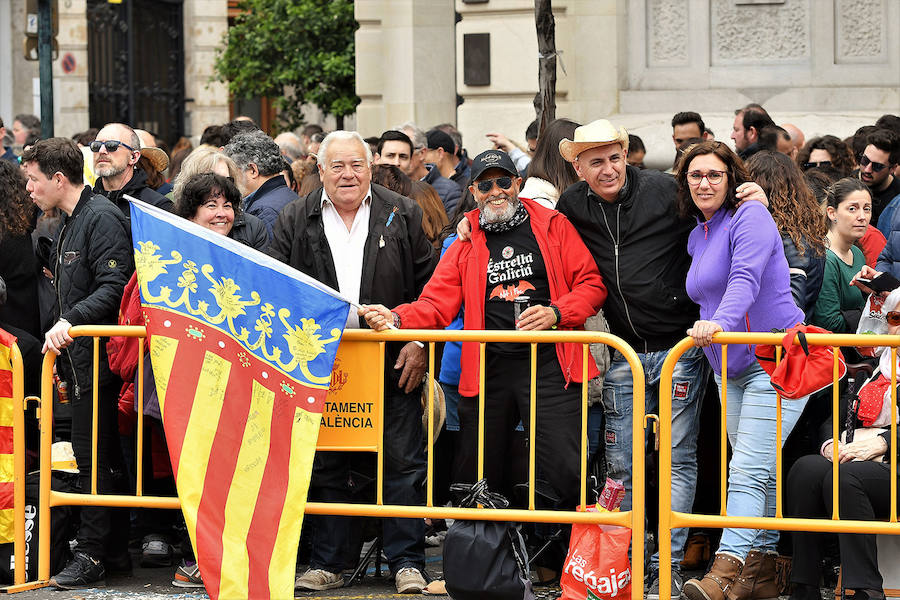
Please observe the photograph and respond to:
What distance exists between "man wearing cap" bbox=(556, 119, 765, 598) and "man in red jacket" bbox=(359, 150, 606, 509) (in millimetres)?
141

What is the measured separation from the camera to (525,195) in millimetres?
7754

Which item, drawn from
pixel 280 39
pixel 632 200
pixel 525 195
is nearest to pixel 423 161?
pixel 525 195

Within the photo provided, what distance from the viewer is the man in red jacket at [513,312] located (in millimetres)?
6859

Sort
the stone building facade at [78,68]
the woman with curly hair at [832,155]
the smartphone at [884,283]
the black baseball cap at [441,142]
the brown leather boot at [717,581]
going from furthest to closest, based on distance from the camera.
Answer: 1. the stone building facade at [78,68]
2. the black baseball cap at [441,142]
3. the woman with curly hair at [832,155]
4. the smartphone at [884,283]
5. the brown leather boot at [717,581]

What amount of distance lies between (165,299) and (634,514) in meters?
2.33

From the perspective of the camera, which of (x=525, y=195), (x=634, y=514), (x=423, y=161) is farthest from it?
(x=423, y=161)

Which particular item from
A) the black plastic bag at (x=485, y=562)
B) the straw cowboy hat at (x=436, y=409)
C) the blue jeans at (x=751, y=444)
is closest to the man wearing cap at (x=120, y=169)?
the straw cowboy hat at (x=436, y=409)

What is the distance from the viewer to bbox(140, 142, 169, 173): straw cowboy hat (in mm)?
8891

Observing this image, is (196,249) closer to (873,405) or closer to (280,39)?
(873,405)

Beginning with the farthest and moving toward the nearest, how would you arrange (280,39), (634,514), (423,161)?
1. (280,39)
2. (423,161)
3. (634,514)

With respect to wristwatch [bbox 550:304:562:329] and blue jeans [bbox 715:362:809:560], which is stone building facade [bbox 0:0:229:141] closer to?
wristwatch [bbox 550:304:562:329]

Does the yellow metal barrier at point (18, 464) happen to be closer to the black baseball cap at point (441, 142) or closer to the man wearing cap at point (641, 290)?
the man wearing cap at point (641, 290)

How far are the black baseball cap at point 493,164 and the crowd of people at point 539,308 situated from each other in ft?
0.05

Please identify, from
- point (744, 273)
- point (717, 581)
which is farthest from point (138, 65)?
point (717, 581)
